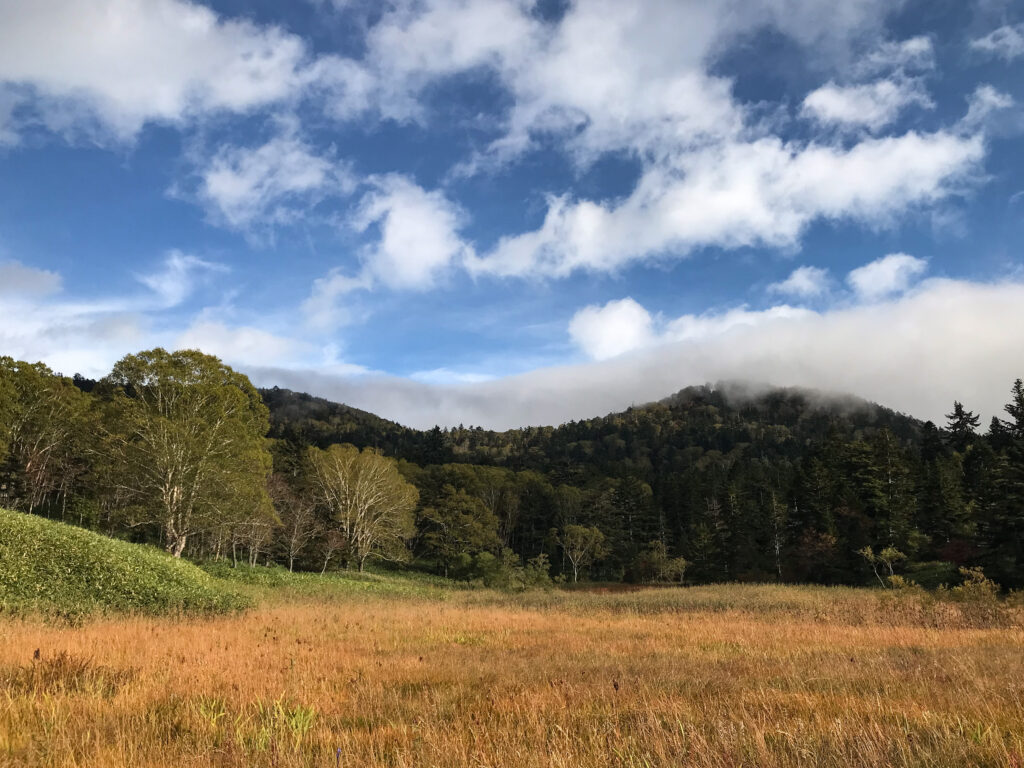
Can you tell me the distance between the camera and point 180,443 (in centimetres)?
2989

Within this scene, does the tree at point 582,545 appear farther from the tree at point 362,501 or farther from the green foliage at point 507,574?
the tree at point 362,501

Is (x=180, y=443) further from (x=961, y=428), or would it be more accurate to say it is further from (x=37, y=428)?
(x=961, y=428)

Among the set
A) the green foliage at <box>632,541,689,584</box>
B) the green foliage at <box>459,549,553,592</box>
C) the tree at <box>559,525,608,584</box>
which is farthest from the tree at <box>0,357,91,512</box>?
the green foliage at <box>632,541,689,584</box>

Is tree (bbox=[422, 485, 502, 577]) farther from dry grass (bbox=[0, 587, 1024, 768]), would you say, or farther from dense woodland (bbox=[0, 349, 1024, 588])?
dry grass (bbox=[0, 587, 1024, 768])

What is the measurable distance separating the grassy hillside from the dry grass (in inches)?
135

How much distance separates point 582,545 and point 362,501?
33.7 m

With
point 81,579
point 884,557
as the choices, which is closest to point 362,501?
point 81,579

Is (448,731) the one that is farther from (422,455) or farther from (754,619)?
(422,455)

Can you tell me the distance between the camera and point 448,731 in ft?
17.3

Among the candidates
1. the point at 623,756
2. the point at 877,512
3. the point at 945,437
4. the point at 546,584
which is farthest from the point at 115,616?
the point at 945,437

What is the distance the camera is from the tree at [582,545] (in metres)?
→ 73.8

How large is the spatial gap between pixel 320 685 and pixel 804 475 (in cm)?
7001

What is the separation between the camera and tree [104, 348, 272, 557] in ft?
98.4

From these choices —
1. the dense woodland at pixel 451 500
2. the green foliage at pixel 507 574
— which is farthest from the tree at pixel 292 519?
the green foliage at pixel 507 574
